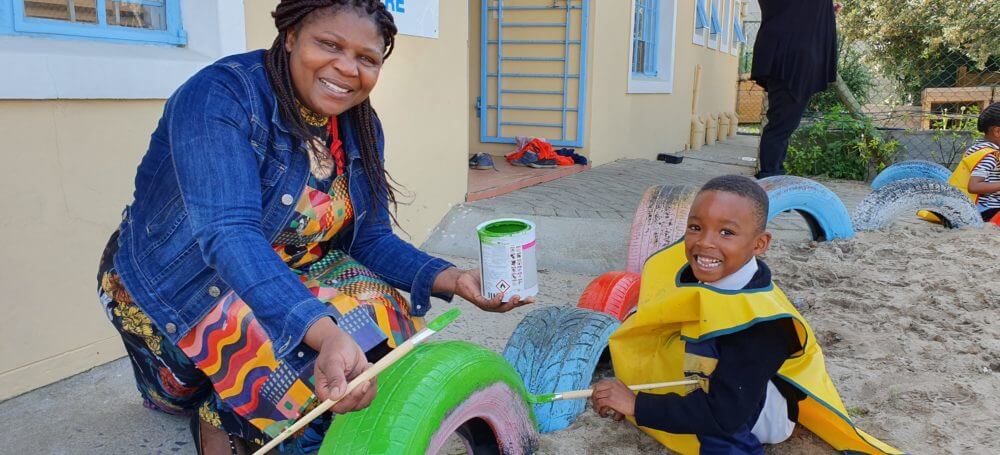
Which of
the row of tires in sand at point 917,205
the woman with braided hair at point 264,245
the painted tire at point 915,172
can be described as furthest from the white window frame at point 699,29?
the woman with braided hair at point 264,245

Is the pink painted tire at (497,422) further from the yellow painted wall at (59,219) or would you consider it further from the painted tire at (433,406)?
the yellow painted wall at (59,219)

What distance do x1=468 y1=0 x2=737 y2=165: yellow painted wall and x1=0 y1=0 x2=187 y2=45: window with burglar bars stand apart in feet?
18.6

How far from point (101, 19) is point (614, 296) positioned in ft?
8.35

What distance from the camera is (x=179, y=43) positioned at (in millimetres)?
3240

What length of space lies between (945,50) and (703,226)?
56.0 feet

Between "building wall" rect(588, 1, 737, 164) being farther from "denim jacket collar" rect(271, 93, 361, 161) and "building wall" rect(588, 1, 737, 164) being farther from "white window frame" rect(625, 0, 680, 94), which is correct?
"denim jacket collar" rect(271, 93, 361, 161)

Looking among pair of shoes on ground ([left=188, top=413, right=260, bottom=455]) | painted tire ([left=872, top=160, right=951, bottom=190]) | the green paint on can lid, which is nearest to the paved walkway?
painted tire ([left=872, top=160, right=951, bottom=190])

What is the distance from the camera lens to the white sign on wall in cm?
437

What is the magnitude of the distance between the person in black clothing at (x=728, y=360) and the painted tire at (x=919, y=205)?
129 inches

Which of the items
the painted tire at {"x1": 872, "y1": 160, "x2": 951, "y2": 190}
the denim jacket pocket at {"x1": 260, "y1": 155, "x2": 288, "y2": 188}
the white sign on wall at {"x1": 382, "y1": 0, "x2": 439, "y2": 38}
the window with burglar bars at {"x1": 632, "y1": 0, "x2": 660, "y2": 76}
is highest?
the window with burglar bars at {"x1": 632, "y1": 0, "x2": 660, "y2": 76}

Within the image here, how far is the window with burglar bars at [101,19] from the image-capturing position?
2.71 meters

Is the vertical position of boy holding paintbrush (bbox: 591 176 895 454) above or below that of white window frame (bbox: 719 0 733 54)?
below

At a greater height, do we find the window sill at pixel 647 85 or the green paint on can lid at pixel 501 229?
the window sill at pixel 647 85

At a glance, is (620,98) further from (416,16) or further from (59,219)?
(59,219)
